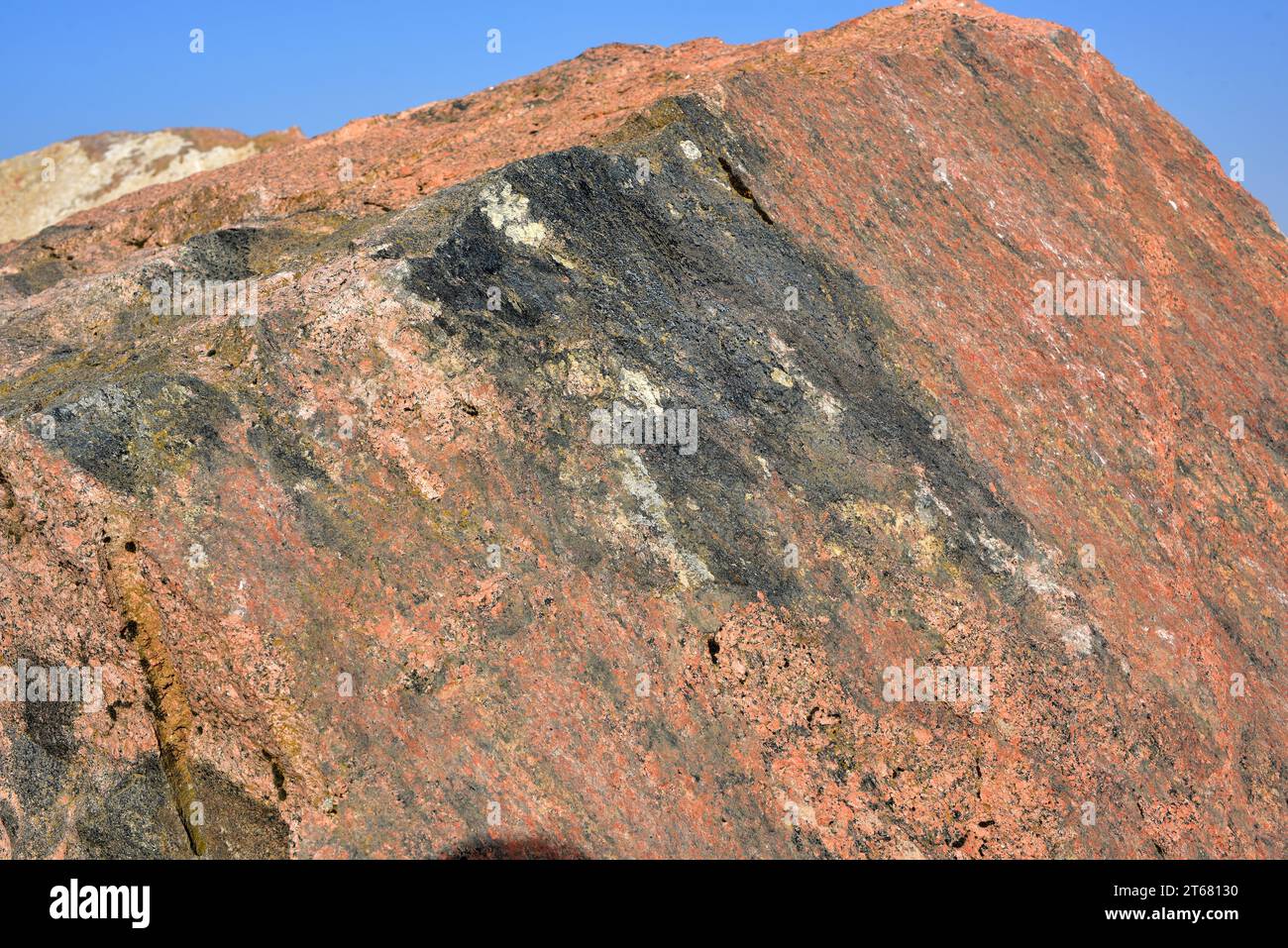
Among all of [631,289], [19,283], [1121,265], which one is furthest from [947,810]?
[19,283]

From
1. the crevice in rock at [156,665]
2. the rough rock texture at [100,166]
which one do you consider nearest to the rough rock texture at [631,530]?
the crevice in rock at [156,665]

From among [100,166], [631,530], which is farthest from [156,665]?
[100,166]

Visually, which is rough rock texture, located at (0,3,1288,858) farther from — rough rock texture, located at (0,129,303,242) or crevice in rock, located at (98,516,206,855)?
rough rock texture, located at (0,129,303,242)

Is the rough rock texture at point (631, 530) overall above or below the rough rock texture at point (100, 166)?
below

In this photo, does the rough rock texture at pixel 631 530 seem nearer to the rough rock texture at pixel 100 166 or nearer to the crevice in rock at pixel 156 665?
the crevice in rock at pixel 156 665

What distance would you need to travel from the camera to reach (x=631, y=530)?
7.20 metres

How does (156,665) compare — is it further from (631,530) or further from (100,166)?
(100,166)

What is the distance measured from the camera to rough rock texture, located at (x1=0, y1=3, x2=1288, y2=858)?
653 cm

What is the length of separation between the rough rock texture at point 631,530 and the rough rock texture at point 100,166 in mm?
26435

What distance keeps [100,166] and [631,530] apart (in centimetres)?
3545

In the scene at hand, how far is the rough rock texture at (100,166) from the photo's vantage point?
111 feet

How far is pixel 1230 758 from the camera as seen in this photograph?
8312 millimetres
